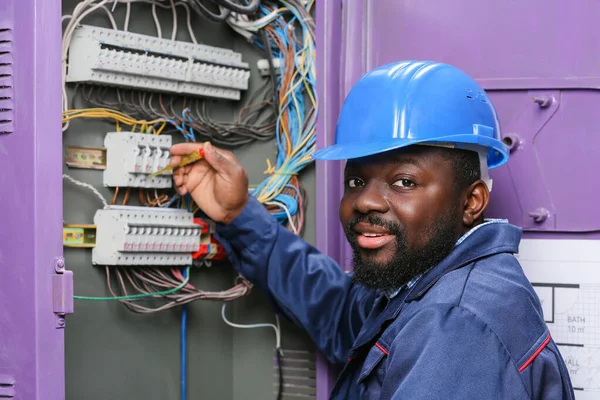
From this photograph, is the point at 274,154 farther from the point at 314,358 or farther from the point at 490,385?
the point at 490,385

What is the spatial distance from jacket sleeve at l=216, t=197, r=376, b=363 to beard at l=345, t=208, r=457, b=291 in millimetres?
361

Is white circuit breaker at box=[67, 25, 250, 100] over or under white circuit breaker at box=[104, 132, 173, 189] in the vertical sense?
over

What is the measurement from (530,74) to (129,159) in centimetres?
93

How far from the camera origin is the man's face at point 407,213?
167 cm

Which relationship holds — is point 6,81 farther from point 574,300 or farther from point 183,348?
point 574,300

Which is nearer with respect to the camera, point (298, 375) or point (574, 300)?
point (574, 300)

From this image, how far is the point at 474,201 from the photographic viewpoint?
1.74 meters

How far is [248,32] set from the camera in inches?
90.5

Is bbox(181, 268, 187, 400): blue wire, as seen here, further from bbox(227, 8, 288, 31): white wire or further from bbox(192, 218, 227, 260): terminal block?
bbox(227, 8, 288, 31): white wire

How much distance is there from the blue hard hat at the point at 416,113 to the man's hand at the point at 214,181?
36 cm

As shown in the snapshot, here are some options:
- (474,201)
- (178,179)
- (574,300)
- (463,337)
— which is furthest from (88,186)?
(574,300)

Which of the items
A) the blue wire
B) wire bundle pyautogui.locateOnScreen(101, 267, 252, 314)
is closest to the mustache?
wire bundle pyautogui.locateOnScreen(101, 267, 252, 314)

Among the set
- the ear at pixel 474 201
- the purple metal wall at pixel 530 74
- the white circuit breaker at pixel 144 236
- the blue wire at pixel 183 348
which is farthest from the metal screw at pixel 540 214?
the blue wire at pixel 183 348

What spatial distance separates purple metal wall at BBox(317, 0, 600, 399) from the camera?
1.92 meters
